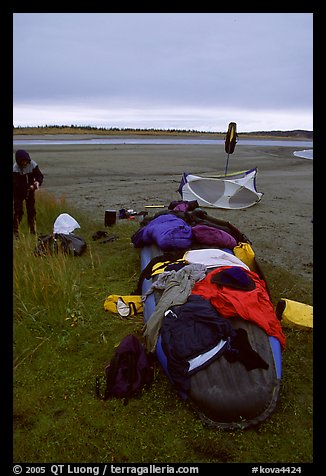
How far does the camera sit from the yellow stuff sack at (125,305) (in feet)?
18.0

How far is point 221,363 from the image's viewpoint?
3699 mm

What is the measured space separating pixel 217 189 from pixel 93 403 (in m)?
9.19

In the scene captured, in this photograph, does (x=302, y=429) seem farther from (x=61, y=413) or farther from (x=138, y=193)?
(x=138, y=193)

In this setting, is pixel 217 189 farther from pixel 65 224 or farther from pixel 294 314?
pixel 294 314

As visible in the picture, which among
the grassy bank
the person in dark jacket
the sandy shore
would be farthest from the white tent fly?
the grassy bank

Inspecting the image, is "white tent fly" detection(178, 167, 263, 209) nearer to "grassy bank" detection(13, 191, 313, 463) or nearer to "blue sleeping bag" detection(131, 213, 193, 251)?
"blue sleeping bag" detection(131, 213, 193, 251)

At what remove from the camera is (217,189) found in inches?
477

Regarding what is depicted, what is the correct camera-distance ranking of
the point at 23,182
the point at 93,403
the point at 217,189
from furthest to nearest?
the point at 217,189 < the point at 23,182 < the point at 93,403

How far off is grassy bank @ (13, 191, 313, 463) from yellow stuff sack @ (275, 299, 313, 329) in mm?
119

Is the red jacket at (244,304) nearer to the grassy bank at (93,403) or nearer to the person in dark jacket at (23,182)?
the grassy bank at (93,403)

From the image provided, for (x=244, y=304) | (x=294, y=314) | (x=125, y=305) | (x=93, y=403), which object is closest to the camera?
(x=93, y=403)

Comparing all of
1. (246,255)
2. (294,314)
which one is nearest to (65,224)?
(246,255)

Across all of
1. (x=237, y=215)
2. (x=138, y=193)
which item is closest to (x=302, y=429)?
(x=237, y=215)
